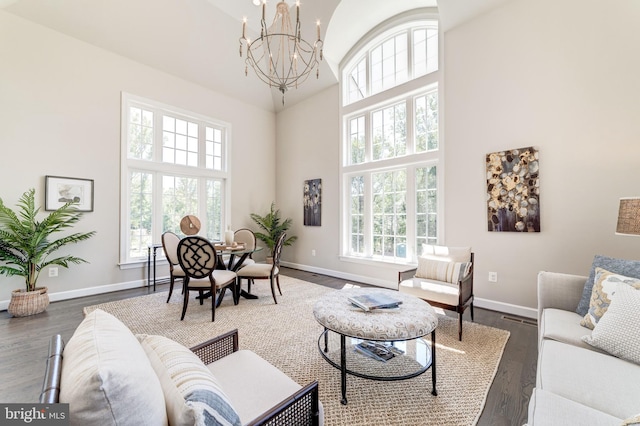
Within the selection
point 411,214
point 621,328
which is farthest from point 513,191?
point 621,328

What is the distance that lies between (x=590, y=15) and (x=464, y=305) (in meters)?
3.30

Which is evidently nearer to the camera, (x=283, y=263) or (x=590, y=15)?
(x=590, y=15)

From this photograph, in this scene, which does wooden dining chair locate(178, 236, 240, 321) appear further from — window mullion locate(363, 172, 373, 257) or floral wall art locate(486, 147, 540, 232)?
floral wall art locate(486, 147, 540, 232)

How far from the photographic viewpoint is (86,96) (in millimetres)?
3916

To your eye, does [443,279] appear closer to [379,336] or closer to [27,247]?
[379,336]

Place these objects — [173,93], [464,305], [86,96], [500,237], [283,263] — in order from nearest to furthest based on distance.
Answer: [464,305]
[500,237]
[86,96]
[173,93]
[283,263]

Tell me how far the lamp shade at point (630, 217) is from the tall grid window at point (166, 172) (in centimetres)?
559

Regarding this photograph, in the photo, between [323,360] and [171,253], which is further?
[171,253]

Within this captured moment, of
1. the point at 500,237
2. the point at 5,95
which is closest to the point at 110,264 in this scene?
the point at 5,95

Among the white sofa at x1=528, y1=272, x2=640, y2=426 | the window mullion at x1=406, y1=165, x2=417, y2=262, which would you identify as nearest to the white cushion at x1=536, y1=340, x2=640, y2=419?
the white sofa at x1=528, y1=272, x2=640, y2=426

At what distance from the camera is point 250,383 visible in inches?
46.6

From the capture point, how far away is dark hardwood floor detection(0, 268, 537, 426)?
1713mm

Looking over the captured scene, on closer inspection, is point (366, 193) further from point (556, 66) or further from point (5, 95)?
point (5, 95)

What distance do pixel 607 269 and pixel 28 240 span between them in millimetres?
5771
